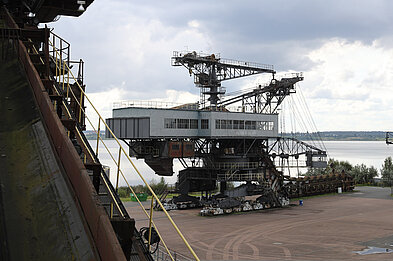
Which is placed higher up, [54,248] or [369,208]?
[54,248]

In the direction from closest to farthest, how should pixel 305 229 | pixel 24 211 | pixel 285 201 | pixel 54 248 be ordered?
pixel 54 248 → pixel 24 211 → pixel 305 229 → pixel 285 201

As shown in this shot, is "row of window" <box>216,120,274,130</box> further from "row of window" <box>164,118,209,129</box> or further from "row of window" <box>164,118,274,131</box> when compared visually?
"row of window" <box>164,118,209,129</box>

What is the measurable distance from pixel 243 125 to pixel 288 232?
17.1 m

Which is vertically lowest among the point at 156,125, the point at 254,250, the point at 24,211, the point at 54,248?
the point at 254,250

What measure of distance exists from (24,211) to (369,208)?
4489 centimetres

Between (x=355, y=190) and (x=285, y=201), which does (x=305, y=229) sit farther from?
(x=355, y=190)

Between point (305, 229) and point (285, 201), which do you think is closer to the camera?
point (305, 229)

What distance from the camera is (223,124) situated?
44844mm

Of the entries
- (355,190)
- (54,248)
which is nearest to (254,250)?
(54,248)

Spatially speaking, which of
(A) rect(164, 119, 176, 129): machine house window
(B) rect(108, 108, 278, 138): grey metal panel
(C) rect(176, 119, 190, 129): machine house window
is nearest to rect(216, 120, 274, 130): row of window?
(B) rect(108, 108, 278, 138): grey metal panel

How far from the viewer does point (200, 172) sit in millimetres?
47094

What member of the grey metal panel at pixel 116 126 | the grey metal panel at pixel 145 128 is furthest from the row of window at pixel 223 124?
the grey metal panel at pixel 116 126

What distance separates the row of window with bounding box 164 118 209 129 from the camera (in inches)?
1608

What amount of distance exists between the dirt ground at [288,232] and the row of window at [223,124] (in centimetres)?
879
